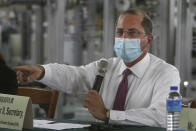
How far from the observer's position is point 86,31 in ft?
26.2

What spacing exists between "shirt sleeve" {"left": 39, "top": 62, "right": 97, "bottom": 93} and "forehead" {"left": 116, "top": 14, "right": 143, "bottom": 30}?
17.8 inches

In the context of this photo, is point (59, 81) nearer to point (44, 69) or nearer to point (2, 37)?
point (44, 69)

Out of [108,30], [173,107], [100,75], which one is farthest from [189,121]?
[108,30]

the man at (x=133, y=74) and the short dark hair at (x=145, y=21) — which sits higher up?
the short dark hair at (x=145, y=21)

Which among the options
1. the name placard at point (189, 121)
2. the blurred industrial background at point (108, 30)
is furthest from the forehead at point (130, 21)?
the blurred industrial background at point (108, 30)

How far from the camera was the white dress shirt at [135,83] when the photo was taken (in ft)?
8.06

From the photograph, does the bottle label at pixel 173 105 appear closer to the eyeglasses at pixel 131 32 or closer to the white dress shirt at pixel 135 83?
the white dress shirt at pixel 135 83

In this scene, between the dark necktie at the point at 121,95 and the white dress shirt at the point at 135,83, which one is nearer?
the white dress shirt at the point at 135,83

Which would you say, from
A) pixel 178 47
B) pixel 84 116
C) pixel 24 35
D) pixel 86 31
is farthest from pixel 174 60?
pixel 24 35

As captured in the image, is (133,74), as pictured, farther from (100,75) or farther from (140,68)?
(100,75)

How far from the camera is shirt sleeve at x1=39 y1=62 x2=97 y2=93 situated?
296cm

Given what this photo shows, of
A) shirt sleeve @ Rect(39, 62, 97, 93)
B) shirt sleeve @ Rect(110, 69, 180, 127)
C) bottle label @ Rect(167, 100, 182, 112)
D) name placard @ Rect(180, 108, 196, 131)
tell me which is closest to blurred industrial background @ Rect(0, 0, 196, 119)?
shirt sleeve @ Rect(39, 62, 97, 93)

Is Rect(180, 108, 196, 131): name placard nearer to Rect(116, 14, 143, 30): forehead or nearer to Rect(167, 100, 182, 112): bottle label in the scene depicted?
Rect(167, 100, 182, 112): bottle label

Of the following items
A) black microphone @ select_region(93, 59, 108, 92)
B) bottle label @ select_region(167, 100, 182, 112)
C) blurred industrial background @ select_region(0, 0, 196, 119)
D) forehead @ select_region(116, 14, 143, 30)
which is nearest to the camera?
bottle label @ select_region(167, 100, 182, 112)
